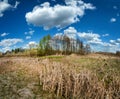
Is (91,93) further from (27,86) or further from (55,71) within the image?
(27,86)

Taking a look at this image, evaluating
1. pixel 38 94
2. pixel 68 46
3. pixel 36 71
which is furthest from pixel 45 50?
pixel 38 94

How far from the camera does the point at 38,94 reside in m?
10.6

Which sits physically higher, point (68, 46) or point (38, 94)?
point (68, 46)

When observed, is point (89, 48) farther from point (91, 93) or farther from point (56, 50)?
point (91, 93)

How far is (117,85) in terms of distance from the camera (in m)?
10.7

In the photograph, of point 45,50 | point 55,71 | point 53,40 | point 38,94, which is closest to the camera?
point 38,94

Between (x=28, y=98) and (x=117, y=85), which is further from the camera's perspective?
(x=117, y=85)

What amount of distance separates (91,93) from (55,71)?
255cm

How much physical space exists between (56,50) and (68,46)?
6.02 meters

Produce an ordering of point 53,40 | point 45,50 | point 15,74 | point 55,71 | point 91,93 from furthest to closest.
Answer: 1. point 53,40
2. point 45,50
3. point 15,74
4. point 55,71
5. point 91,93

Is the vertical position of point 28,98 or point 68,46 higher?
point 68,46

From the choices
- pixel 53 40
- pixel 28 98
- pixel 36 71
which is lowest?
pixel 28 98

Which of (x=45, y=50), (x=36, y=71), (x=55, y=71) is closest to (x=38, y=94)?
(x=55, y=71)

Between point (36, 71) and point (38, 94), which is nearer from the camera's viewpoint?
point (38, 94)
